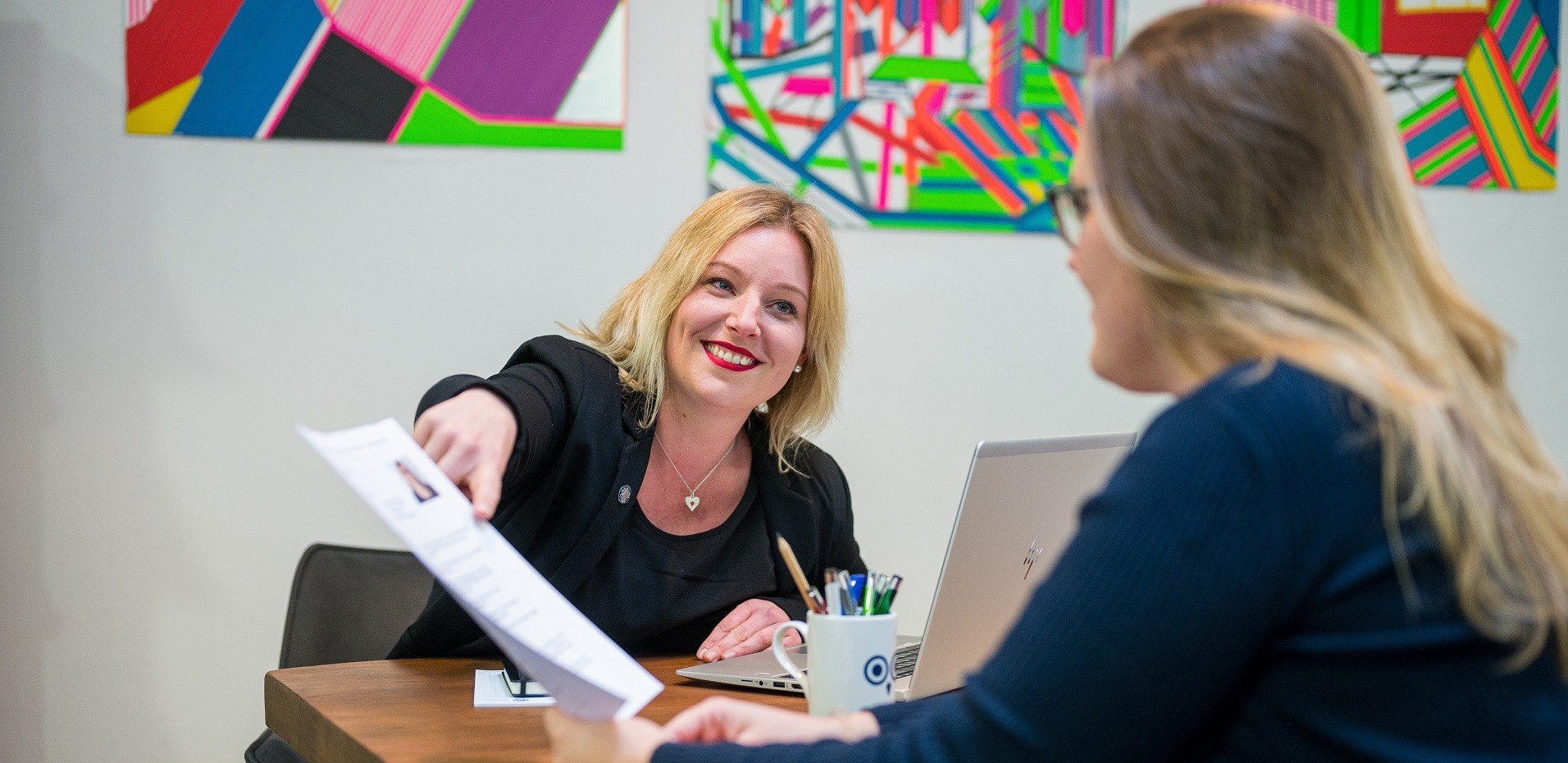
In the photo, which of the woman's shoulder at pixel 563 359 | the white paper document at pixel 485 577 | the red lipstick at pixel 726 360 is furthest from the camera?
the red lipstick at pixel 726 360

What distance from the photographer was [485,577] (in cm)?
84

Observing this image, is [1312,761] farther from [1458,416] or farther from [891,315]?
[891,315]

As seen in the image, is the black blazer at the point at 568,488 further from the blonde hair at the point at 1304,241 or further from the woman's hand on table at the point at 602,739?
the blonde hair at the point at 1304,241

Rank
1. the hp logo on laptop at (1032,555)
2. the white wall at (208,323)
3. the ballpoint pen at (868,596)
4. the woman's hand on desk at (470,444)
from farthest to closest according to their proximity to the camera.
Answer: the white wall at (208,323) < the hp logo on laptop at (1032,555) < the ballpoint pen at (868,596) < the woman's hand on desk at (470,444)

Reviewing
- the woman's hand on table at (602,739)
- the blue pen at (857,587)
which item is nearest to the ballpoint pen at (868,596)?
the blue pen at (857,587)

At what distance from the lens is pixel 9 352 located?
7.63 ft

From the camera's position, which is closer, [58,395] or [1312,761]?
[1312,761]

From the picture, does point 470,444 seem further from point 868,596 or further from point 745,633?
point 745,633

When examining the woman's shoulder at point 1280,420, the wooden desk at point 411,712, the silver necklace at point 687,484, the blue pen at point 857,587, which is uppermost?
the woman's shoulder at point 1280,420

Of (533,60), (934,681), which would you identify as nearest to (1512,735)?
(934,681)

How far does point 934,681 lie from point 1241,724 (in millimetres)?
602

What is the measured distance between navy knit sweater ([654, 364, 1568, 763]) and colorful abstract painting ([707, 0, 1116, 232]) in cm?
192

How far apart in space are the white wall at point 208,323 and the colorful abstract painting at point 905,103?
9 cm

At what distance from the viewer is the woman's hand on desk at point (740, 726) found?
846 millimetres
